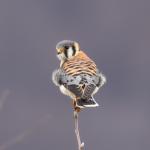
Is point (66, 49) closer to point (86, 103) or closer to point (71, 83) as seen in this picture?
point (71, 83)

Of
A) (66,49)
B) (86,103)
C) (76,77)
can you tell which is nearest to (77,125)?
(86,103)

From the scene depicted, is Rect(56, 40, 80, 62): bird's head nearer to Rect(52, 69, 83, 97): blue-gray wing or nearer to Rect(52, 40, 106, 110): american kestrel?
Rect(52, 40, 106, 110): american kestrel

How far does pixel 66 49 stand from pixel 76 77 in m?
0.24

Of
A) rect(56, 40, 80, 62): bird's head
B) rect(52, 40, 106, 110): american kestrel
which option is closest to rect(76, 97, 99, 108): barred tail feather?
rect(52, 40, 106, 110): american kestrel

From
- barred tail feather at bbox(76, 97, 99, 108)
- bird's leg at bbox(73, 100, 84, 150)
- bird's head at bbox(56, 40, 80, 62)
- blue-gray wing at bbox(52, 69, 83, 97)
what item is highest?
bird's head at bbox(56, 40, 80, 62)

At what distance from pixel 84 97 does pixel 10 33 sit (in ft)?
93.1

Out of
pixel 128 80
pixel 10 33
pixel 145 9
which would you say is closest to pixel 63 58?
pixel 128 80

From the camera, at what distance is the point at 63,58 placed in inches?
233

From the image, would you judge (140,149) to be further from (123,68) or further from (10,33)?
(10,33)

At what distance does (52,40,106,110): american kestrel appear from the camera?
18.4 ft

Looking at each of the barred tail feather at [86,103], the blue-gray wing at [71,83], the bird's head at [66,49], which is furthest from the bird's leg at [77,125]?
the bird's head at [66,49]

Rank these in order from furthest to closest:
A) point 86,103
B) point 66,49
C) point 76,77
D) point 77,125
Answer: point 66,49 < point 76,77 < point 86,103 < point 77,125

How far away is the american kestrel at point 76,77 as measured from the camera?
5.59 meters

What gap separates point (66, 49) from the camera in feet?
19.1
